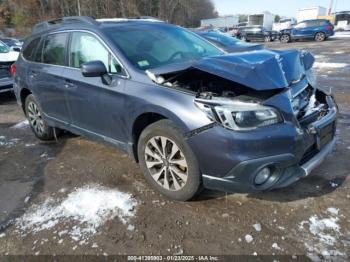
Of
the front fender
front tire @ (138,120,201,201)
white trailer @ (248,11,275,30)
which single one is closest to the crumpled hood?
the front fender

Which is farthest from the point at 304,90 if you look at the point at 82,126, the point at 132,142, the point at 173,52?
the point at 82,126

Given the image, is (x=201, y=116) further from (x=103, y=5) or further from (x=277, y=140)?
(x=103, y=5)

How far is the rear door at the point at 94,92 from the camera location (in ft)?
11.4

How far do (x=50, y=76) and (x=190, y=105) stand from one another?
8.14ft

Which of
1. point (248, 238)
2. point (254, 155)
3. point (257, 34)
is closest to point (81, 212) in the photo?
point (248, 238)

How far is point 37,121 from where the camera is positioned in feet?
17.2

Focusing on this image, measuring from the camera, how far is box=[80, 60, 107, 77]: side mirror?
10.9 ft

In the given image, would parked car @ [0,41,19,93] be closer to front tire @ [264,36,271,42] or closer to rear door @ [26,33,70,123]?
rear door @ [26,33,70,123]

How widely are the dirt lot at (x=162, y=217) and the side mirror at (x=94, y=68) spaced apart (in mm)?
1260

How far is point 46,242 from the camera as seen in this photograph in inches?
110

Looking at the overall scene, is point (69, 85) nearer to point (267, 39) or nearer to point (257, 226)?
point (257, 226)

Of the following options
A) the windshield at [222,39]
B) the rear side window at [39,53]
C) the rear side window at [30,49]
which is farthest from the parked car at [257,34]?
the rear side window at [39,53]

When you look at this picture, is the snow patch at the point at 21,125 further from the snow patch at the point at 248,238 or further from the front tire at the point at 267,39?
the front tire at the point at 267,39

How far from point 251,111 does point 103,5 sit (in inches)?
1700
